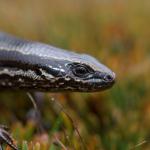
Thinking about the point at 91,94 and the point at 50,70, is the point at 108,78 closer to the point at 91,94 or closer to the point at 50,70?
the point at 50,70

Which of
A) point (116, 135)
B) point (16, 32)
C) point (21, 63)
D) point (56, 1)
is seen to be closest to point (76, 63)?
point (21, 63)

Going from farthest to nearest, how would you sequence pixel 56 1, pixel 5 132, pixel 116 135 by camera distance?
pixel 56 1 < pixel 116 135 < pixel 5 132

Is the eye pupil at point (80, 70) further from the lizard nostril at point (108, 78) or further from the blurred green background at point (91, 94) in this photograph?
the blurred green background at point (91, 94)

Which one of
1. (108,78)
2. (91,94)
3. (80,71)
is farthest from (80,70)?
(91,94)

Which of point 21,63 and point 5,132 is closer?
point 5,132

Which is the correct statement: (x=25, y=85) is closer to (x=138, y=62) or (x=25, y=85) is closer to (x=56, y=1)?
(x=138, y=62)

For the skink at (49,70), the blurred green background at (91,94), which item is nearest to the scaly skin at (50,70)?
the skink at (49,70)

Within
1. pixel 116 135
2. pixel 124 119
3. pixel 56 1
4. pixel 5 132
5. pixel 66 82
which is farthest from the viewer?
pixel 56 1

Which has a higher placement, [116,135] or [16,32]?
[16,32]
